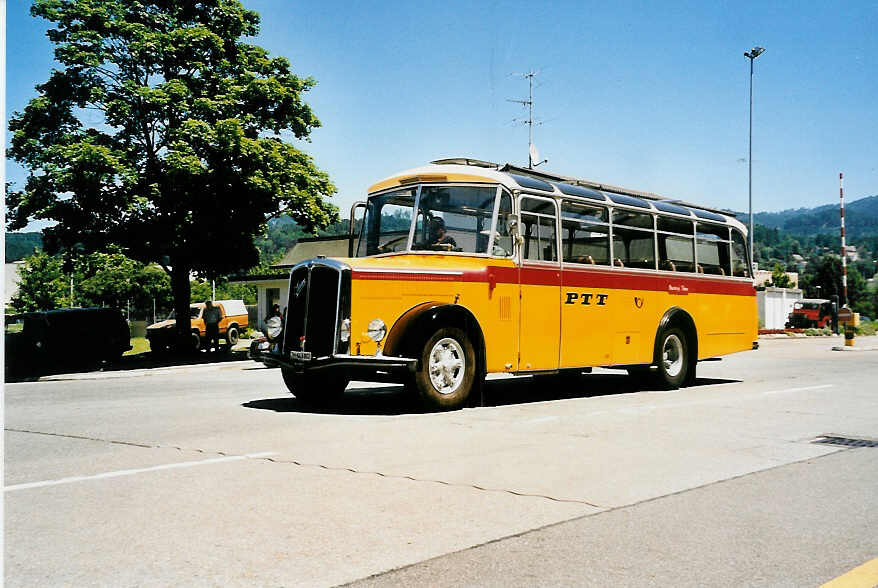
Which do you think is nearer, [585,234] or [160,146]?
[585,234]

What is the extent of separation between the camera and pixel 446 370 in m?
10.1

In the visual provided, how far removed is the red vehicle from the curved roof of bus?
59065 mm

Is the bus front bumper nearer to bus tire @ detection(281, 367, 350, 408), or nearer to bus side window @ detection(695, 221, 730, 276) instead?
bus tire @ detection(281, 367, 350, 408)

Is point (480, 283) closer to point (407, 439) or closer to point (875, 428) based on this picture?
point (407, 439)

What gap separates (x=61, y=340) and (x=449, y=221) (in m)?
16.9

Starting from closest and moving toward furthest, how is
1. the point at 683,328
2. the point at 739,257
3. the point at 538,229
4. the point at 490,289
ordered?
the point at 490,289 < the point at 538,229 < the point at 683,328 < the point at 739,257

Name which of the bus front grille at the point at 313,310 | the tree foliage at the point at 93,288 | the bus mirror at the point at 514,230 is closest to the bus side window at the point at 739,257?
the bus mirror at the point at 514,230

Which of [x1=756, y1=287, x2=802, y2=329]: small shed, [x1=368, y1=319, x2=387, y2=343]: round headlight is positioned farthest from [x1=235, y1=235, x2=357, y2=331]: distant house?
[x1=756, y1=287, x2=802, y2=329]: small shed

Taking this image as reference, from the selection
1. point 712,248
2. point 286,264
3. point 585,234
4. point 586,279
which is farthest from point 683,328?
point 286,264

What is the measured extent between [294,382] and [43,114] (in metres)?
16.3

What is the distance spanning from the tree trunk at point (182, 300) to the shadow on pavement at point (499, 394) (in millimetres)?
13735

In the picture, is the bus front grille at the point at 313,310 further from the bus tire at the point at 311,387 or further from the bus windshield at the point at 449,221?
the bus windshield at the point at 449,221

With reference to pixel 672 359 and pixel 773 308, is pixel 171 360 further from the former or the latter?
pixel 773 308

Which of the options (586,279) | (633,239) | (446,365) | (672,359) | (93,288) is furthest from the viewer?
(93,288)
